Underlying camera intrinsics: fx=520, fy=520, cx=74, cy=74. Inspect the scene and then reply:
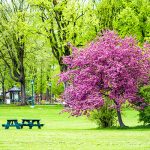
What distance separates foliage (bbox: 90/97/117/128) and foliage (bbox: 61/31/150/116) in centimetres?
38

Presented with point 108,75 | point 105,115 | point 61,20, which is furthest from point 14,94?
point 108,75

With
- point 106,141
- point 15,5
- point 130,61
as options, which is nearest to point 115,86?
point 130,61

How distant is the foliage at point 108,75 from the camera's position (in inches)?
1041

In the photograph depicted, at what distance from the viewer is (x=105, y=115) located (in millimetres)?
27000

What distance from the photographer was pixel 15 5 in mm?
66312

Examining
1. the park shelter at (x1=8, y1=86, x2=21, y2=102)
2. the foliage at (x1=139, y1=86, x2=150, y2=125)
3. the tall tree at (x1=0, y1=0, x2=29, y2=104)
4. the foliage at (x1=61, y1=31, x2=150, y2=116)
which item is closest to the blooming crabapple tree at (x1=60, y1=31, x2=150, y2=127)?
the foliage at (x1=61, y1=31, x2=150, y2=116)

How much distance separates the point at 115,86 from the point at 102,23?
115 feet

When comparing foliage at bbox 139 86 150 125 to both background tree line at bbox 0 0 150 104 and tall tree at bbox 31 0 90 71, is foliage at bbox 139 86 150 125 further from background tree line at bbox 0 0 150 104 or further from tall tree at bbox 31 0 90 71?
tall tree at bbox 31 0 90 71

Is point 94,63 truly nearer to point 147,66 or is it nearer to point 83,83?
point 83,83

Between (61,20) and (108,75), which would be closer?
(108,75)

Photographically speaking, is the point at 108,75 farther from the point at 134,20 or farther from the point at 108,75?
the point at 134,20

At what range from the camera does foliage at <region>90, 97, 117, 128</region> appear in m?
26.9

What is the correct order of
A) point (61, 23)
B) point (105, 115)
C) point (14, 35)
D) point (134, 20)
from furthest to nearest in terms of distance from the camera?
point (14, 35), point (61, 23), point (134, 20), point (105, 115)

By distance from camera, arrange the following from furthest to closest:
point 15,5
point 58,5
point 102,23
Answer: point 15,5 < point 102,23 < point 58,5
